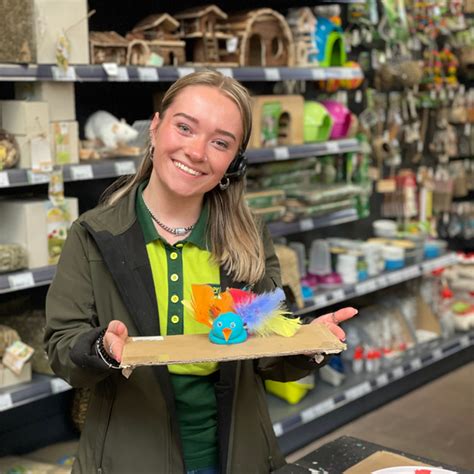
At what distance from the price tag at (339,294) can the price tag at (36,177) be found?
1862 mm

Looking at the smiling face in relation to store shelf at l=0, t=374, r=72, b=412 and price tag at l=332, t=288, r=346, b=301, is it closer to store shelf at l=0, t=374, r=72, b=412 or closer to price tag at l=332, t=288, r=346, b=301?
store shelf at l=0, t=374, r=72, b=412

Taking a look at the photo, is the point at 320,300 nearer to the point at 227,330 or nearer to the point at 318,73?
the point at 318,73

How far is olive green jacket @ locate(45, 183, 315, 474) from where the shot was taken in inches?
70.4

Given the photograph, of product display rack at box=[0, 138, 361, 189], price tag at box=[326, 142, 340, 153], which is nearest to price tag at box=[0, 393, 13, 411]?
product display rack at box=[0, 138, 361, 189]

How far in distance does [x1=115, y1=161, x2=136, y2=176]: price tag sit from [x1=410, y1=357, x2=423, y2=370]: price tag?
2.40 meters

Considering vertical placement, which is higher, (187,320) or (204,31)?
(204,31)

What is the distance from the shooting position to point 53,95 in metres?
3.13

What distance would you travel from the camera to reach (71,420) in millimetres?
3789

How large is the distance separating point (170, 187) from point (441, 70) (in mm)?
4464

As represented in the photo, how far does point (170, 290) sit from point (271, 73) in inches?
88.0

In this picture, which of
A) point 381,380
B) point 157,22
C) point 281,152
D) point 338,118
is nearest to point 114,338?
point 157,22

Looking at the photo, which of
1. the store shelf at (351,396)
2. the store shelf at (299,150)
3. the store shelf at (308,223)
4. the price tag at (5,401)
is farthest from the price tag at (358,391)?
the price tag at (5,401)

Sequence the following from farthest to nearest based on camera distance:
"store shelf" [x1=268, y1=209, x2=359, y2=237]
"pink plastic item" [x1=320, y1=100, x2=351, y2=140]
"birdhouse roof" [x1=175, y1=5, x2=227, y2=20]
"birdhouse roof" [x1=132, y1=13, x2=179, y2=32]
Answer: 1. "pink plastic item" [x1=320, y1=100, x2=351, y2=140]
2. "store shelf" [x1=268, y1=209, x2=359, y2=237]
3. "birdhouse roof" [x1=175, y1=5, x2=227, y2=20]
4. "birdhouse roof" [x1=132, y1=13, x2=179, y2=32]

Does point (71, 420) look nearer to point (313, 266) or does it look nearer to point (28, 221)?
point (28, 221)
